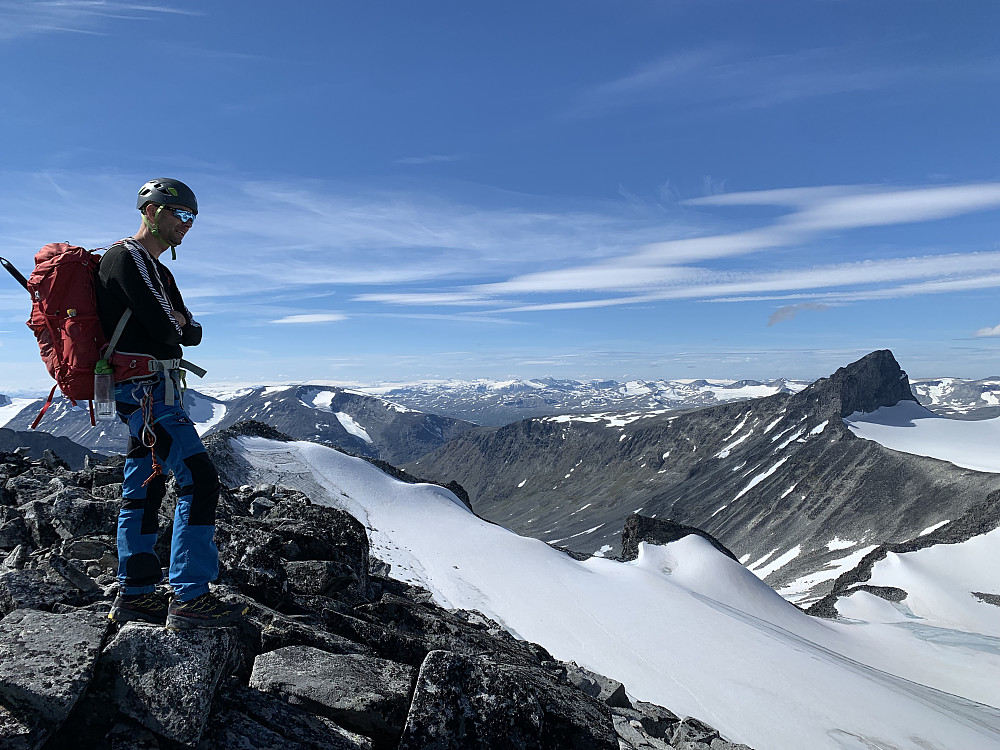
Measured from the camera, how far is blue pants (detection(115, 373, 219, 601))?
5676 millimetres

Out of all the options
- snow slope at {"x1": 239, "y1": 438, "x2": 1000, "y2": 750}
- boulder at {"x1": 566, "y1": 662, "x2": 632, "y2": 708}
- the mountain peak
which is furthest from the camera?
the mountain peak

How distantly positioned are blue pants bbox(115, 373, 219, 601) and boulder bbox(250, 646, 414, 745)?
1.20m

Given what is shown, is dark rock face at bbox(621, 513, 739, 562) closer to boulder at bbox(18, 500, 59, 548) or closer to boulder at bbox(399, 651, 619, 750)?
boulder at bbox(18, 500, 59, 548)

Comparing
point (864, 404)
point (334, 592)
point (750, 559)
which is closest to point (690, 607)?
point (334, 592)

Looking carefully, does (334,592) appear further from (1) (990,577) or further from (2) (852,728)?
(1) (990,577)

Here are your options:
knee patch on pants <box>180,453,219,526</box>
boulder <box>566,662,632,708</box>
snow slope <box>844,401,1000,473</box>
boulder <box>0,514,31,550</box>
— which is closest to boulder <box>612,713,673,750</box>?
boulder <box>566,662,632,708</box>

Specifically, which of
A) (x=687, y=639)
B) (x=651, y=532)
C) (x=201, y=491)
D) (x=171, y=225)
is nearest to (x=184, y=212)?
(x=171, y=225)

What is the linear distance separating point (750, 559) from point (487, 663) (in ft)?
400

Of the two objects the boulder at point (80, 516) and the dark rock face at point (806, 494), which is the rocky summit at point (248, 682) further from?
the dark rock face at point (806, 494)

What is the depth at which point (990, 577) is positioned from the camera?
62500mm

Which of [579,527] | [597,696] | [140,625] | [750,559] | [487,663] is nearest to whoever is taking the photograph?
[140,625]

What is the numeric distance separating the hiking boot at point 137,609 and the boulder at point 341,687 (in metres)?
1.17

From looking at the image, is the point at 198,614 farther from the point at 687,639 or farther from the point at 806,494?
the point at 806,494

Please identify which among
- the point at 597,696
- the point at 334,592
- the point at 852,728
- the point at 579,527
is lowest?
the point at 579,527
